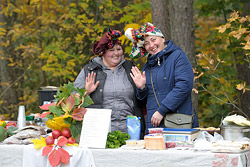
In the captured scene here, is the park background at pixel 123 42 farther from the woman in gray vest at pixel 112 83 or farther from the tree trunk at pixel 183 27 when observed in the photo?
the woman in gray vest at pixel 112 83

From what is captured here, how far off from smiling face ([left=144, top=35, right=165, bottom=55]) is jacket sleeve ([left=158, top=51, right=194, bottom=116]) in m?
0.24

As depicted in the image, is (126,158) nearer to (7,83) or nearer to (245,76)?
(245,76)

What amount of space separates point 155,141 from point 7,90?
7.62m

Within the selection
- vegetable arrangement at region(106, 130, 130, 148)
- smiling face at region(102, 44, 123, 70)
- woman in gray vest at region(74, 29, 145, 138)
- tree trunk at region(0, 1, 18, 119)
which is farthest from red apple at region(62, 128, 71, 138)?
tree trunk at region(0, 1, 18, 119)

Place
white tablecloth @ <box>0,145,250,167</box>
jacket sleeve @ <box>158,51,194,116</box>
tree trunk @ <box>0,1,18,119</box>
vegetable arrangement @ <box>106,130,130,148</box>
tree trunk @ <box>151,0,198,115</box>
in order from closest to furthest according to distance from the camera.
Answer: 1. white tablecloth @ <box>0,145,250,167</box>
2. vegetable arrangement @ <box>106,130,130,148</box>
3. jacket sleeve @ <box>158,51,194,116</box>
4. tree trunk @ <box>151,0,198,115</box>
5. tree trunk @ <box>0,1,18,119</box>

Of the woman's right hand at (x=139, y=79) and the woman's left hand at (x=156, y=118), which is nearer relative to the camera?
the woman's left hand at (x=156, y=118)

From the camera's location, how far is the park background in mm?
5203

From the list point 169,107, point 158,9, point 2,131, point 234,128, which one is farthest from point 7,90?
point 234,128

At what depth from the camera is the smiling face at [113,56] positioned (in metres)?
3.58

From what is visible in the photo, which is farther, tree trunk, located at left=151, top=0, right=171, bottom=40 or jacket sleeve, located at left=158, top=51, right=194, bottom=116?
tree trunk, located at left=151, top=0, right=171, bottom=40

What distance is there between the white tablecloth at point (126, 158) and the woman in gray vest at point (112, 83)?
69cm

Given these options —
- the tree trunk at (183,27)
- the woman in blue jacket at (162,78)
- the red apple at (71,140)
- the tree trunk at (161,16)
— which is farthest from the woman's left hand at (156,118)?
the tree trunk at (161,16)

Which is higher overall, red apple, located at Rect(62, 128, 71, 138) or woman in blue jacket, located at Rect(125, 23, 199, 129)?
woman in blue jacket, located at Rect(125, 23, 199, 129)

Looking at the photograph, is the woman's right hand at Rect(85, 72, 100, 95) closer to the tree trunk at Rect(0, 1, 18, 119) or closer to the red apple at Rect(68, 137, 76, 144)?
the red apple at Rect(68, 137, 76, 144)
